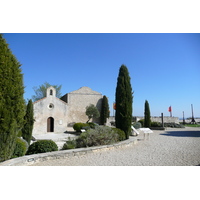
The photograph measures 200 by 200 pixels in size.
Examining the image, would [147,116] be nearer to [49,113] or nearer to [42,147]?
[49,113]

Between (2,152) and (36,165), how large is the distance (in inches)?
38.9

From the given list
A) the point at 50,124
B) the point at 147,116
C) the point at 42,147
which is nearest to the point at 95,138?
the point at 42,147

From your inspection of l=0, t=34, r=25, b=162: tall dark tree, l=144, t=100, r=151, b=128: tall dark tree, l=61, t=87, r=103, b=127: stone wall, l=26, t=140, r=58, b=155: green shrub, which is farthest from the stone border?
l=61, t=87, r=103, b=127: stone wall

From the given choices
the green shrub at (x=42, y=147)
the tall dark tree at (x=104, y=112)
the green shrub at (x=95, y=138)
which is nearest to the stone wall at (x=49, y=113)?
the tall dark tree at (x=104, y=112)

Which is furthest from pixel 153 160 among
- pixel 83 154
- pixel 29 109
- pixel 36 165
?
pixel 29 109

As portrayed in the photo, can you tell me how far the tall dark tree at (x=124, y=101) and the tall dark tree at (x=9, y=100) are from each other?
6.53 m

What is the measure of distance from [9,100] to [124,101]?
714 cm

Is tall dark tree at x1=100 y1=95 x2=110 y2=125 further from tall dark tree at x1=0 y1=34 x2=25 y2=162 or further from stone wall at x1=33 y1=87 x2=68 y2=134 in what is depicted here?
tall dark tree at x1=0 y1=34 x2=25 y2=162

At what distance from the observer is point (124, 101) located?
33.1 feet

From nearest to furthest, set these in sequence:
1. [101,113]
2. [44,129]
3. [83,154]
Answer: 1. [83,154]
2. [44,129]
3. [101,113]

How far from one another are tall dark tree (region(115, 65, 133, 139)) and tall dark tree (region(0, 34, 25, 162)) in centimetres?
653

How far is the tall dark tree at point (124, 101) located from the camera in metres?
9.87

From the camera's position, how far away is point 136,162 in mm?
4918
